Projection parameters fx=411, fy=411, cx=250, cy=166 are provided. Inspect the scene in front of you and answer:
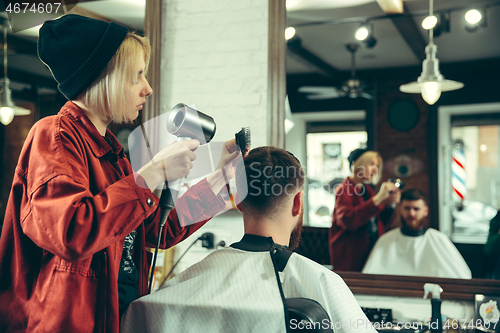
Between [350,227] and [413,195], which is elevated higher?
[413,195]

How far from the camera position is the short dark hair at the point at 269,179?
1.31 m

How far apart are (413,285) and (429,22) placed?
1326mm

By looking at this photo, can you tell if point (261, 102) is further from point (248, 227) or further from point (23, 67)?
point (23, 67)

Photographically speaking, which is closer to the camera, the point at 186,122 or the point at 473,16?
the point at 186,122

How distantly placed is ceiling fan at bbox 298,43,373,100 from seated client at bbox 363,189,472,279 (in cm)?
59

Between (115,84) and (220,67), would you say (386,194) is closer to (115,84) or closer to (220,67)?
(220,67)

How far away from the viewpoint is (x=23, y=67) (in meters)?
2.81

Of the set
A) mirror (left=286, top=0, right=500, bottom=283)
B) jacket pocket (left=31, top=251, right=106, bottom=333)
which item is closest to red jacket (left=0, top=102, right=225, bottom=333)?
jacket pocket (left=31, top=251, right=106, bottom=333)

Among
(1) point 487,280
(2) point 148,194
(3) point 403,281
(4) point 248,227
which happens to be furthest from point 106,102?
Answer: (1) point 487,280

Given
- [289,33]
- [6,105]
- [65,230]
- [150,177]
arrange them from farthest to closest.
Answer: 1. [6,105]
2. [289,33]
3. [150,177]
4. [65,230]

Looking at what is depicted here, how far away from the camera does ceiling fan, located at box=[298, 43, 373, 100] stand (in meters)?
2.20

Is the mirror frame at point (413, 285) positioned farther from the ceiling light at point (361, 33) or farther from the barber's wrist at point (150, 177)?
the barber's wrist at point (150, 177)

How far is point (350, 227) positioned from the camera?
220cm

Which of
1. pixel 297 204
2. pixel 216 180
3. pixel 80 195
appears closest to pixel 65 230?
pixel 80 195
